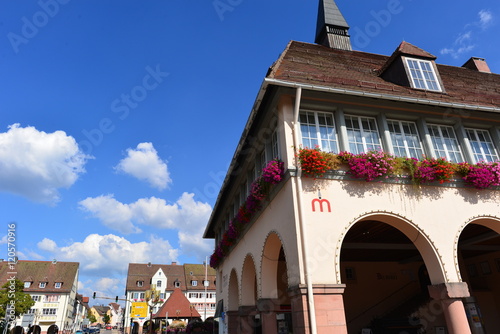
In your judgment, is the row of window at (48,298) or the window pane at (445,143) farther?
the row of window at (48,298)

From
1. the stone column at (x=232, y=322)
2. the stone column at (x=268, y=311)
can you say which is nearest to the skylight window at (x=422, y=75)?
the stone column at (x=268, y=311)

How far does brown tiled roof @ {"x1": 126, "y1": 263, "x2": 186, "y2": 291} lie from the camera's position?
65.7m

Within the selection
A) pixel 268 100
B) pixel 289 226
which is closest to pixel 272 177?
pixel 289 226

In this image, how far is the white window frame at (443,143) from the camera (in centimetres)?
1055

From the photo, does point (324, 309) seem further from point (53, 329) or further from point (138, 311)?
point (53, 329)

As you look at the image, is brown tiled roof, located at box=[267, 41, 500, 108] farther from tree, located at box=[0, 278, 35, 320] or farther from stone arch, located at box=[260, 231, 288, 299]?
tree, located at box=[0, 278, 35, 320]

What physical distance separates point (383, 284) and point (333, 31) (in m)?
14.0

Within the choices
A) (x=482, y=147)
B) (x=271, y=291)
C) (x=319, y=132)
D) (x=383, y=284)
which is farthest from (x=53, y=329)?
(x=482, y=147)

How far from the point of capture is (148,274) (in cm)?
6806

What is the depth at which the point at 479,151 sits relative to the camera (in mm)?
10961

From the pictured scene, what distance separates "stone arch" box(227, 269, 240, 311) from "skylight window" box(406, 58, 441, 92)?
1077cm

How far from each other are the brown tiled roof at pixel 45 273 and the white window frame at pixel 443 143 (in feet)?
208

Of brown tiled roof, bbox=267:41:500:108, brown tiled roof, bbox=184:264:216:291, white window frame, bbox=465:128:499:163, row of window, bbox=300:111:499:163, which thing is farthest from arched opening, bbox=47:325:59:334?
white window frame, bbox=465:128:499:163

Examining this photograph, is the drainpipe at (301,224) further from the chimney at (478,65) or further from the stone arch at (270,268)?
the chimney at (478,65)
